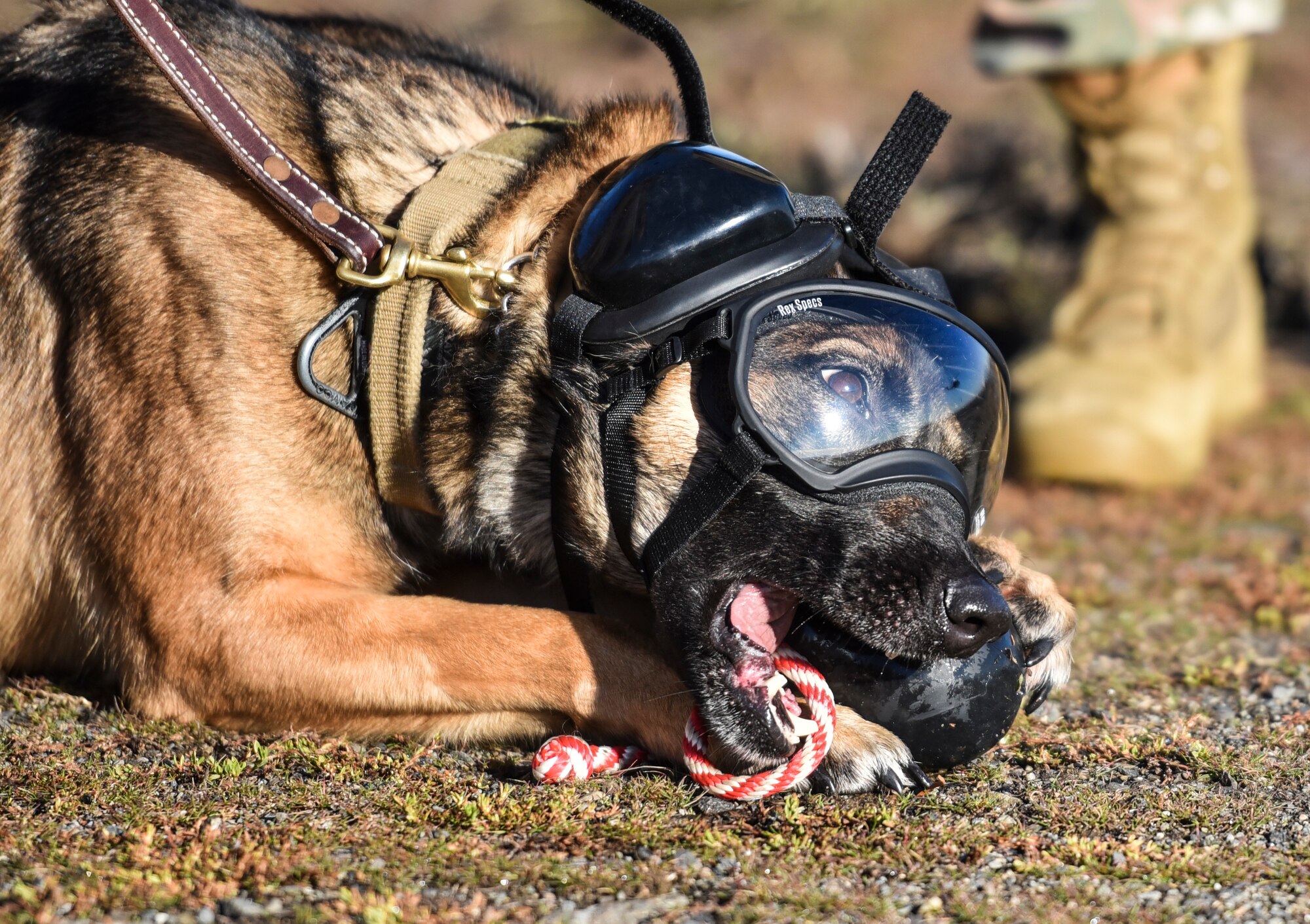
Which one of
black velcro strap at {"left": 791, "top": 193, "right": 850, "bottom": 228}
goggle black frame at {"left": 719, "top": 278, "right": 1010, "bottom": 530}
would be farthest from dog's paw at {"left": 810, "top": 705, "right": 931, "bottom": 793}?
black velcro strap at {"left": 791, "top": 193, "right": 850, "bottom": 228}

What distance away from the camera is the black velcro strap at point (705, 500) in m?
2.36

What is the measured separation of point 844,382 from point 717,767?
77cm

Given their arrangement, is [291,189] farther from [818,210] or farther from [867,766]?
[867,766]

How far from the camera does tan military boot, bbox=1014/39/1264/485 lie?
18.1ft

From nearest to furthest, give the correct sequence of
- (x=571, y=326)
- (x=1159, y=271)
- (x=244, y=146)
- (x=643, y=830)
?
(x=643, y=830) → (x=571, y=326) → (x=244, y=146) → (x=1159, y=271)

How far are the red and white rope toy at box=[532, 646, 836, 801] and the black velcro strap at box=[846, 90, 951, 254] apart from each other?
87 centimetres

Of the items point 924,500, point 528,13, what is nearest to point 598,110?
point 924,500

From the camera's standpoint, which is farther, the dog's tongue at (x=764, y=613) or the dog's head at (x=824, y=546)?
the dog's tongue at (x=764, y=613)

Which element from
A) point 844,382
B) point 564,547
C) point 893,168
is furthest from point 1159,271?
point 564,547

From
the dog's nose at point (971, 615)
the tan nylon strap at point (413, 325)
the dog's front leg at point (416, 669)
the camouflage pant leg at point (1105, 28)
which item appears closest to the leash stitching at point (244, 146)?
the tan nylon strap at point (413, 325)

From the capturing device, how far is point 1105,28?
571 centimetres

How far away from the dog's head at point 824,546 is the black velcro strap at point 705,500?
0.02 metres

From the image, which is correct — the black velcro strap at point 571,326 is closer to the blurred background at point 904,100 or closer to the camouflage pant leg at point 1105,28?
the blurred background at point 904,100

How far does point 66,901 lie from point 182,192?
5.03 ft
